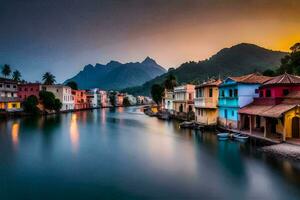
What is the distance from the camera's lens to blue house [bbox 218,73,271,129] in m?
30.5

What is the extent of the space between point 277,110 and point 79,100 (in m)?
98.1

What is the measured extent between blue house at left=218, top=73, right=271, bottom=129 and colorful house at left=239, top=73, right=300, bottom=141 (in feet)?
2.95

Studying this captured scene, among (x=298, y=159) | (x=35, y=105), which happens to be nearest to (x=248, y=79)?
(x=298, y=159)

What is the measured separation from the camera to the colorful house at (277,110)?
2249 cm

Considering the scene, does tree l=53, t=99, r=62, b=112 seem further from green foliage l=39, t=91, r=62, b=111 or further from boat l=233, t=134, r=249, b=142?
boat l=233, t=134, r=249, b=142

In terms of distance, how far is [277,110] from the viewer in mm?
23234

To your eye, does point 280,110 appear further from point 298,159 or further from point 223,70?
point 223,70

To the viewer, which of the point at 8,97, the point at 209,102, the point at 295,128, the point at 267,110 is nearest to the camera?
the point at 295,128

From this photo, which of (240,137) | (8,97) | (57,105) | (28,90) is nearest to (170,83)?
(57,105)

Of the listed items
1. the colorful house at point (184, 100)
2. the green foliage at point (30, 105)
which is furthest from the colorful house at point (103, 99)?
the colorful house at point (184, 100)

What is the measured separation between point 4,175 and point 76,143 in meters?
13.8

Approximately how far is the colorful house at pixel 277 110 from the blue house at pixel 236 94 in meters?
0.90

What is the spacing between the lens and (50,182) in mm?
16547

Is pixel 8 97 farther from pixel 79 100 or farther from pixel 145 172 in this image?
pixel 145 172
